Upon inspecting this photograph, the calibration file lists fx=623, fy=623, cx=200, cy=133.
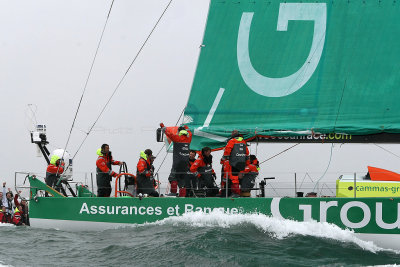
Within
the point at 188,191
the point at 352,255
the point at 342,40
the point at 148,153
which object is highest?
the point at 342,40

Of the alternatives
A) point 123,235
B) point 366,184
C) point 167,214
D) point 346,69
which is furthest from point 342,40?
point 123,235

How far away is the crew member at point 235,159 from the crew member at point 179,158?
26.1 inches

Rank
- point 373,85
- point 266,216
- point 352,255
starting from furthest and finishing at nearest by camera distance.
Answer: point 373,85 < point 266,216 < point 352,255

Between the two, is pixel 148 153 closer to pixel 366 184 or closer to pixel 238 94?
pixel 238 94

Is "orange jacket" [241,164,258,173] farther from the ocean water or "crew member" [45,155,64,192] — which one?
"crew member" [45,155,64,192]

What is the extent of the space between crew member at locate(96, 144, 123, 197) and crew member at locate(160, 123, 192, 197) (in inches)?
36.9

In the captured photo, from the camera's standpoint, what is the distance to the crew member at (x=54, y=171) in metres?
10.0

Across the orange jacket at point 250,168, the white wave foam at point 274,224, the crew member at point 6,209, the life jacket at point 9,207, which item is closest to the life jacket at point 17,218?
the crew member at point 6,209

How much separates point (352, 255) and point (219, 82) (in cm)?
374

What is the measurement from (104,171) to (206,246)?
8.79 feet

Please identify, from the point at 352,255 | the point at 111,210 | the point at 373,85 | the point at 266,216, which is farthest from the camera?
the point at 373,85

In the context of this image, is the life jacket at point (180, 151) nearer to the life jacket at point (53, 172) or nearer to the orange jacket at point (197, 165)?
the orange jacket at point (197, 165)

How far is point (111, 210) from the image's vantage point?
895 cm

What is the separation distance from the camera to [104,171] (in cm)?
959
